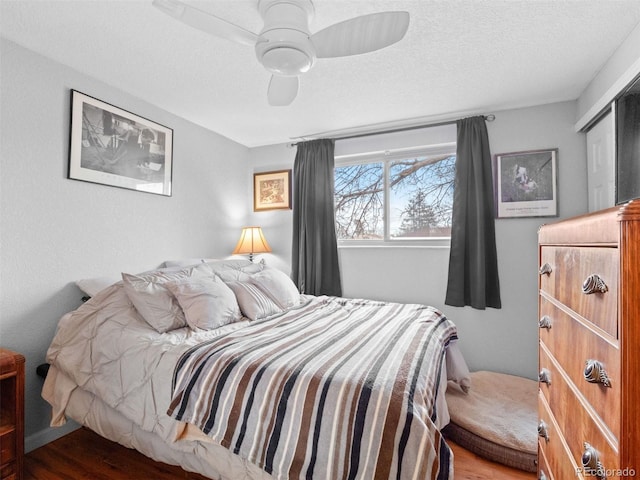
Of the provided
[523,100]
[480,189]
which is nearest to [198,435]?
[480,189]

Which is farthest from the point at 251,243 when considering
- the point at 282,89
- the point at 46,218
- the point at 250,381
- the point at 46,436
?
the point at 250,381

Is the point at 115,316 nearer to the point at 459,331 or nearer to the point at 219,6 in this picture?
the point at 219,6

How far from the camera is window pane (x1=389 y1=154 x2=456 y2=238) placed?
320cm

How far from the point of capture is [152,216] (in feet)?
9.09

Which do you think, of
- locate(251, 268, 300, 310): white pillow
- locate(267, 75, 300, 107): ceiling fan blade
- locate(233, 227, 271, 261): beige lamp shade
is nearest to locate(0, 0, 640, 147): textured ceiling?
locate(267, 75, 300, 107): ceiling fan blade

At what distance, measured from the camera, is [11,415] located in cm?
165

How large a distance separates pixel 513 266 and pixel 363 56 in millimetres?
2214

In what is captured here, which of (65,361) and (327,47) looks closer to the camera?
(327,47)

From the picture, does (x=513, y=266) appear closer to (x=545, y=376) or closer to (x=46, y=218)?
(x=545, y=376)

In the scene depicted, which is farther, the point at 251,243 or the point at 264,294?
the point at 251,243

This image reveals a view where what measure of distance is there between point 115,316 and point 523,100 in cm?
353

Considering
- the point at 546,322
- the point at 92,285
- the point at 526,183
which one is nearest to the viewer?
the point at 546,322

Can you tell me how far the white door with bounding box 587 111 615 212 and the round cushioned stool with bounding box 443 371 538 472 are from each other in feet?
5.01

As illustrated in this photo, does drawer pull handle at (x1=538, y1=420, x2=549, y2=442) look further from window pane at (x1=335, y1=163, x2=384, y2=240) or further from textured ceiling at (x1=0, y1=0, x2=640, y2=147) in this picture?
window pane at (x1=335, y1=163, x2=384, y2=240)
